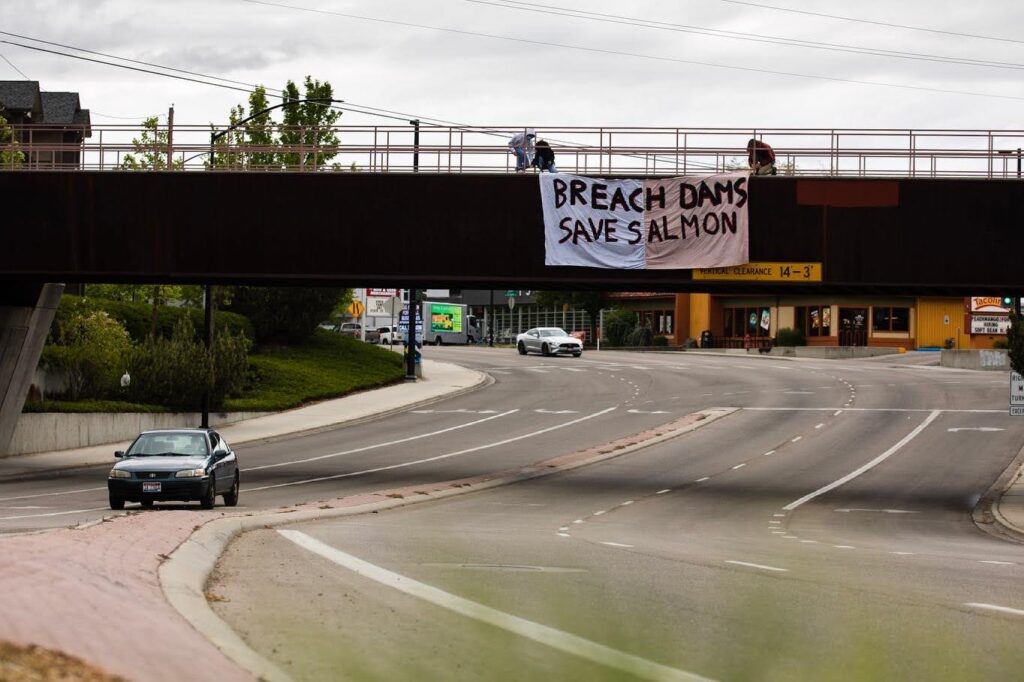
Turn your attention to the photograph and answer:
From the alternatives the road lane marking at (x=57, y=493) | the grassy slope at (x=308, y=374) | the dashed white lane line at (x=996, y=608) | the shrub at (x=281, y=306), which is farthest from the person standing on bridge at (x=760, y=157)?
the shrub at (x=281, y=306)

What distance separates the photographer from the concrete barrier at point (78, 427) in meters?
40.9

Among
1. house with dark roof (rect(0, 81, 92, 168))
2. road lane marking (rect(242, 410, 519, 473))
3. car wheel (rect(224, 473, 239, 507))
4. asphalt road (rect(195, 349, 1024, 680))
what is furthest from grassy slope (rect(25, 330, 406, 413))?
car wheel (rect(224, 473, 239, 507))

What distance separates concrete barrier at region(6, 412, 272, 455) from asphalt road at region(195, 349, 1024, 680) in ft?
19.3

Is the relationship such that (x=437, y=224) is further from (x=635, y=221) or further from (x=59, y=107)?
(x=59, y=107)

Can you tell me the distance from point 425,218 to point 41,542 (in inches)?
922

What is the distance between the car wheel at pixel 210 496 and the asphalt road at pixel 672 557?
344cm

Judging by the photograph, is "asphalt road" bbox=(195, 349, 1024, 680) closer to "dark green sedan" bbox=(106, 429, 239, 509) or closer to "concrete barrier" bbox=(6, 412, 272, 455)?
"dark green sedan" bbox=(106, 429, 239, 509)

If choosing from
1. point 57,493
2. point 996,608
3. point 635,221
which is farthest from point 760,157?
point 996,608

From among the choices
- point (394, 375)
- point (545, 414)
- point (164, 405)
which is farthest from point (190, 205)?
point (394, 375)

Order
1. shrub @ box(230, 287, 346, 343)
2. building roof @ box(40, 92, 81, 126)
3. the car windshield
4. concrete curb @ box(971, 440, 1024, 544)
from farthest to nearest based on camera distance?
building roof @ box(40, 92, 81, 126) < shrub @ box(230, 287, 346, 343) < the car windshield < concrete curb @ box(971, 440, 1024, 544)

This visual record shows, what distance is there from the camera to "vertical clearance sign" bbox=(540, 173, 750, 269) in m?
33.0

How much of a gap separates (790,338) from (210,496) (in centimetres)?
7140

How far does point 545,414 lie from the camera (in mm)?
52531

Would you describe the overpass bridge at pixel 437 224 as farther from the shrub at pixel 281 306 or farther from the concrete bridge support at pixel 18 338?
the shrub at pixel 281 306
